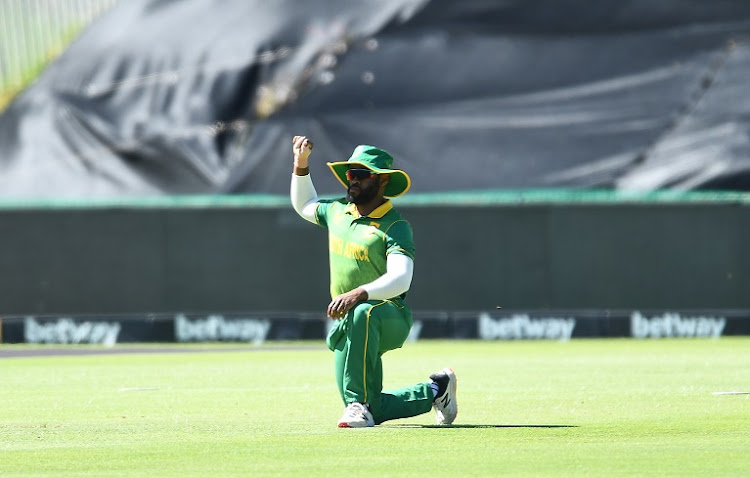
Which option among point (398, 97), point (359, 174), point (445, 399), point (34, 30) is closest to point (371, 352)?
point (445, 399)

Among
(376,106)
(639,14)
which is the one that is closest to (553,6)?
(639,14)

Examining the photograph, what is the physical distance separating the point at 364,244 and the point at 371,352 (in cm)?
59

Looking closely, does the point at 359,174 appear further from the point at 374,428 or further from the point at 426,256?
the point at 426,256

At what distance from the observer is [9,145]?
24109mm

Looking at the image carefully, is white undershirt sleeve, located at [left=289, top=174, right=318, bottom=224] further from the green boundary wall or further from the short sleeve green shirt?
the green boundary wall

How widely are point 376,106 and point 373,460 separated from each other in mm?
17204

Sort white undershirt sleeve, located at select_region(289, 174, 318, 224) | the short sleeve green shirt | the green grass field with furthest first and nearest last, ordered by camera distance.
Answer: white undershirt sleeve, located at select_region(289, 174, 318, 224)
the short sleeve green shirt
the green grass field

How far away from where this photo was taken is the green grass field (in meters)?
6.95

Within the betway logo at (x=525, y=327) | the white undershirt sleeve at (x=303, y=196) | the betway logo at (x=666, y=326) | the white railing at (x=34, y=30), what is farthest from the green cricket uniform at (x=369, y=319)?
the white railing at (x=34, y=30)

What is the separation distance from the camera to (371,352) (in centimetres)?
865

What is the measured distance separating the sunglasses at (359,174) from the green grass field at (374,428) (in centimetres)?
134

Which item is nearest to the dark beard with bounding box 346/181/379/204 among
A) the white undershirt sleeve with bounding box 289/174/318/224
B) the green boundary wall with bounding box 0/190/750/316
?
the white undershirt sleeve with bounding box 289/174/318/224

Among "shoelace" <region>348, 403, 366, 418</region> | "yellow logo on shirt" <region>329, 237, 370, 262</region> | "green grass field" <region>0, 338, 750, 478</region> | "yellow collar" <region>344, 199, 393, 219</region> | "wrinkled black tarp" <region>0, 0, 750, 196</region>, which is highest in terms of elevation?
"wrinkled black tarp" <region>0, 0, 750, 196</region>

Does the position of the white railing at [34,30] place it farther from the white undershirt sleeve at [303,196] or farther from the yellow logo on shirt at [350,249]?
the yellow logo on shirt at [350,249]
